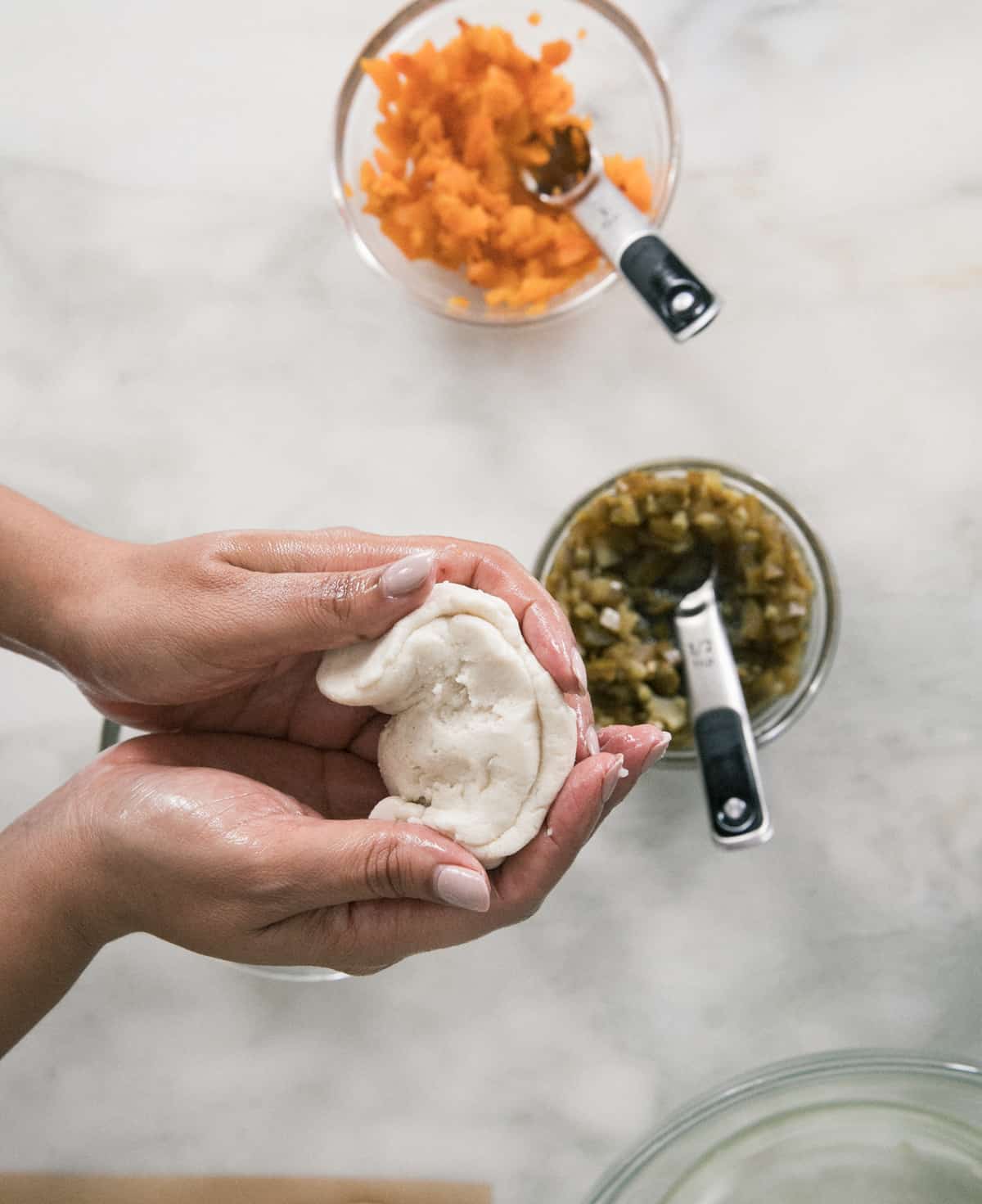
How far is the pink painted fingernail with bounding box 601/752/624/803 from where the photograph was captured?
906mm

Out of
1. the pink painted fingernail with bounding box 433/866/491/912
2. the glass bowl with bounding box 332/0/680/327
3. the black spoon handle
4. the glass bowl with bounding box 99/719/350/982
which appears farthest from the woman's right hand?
the glass bowl with bounding box 332/0/680/327

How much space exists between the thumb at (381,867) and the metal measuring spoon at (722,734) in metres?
0.38

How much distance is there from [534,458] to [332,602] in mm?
543

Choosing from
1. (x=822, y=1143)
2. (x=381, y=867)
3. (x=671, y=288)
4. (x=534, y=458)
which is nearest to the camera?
(x=381, y=867)

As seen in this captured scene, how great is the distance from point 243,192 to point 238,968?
3.23ft

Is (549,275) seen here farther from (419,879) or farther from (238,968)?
(238,968)

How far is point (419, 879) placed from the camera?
0.85m

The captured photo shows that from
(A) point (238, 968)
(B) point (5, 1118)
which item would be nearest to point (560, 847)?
(A) point (238, 968)

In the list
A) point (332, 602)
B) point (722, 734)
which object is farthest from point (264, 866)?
point (722, 734)

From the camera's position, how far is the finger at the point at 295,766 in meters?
1.10

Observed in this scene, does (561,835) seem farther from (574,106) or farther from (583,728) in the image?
(574,106)

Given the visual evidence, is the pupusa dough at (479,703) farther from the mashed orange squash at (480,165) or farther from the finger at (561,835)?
the mashed orange squash at (480,165)

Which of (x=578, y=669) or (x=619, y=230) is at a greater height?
(x=619, y=230)

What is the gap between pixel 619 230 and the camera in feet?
4.18
